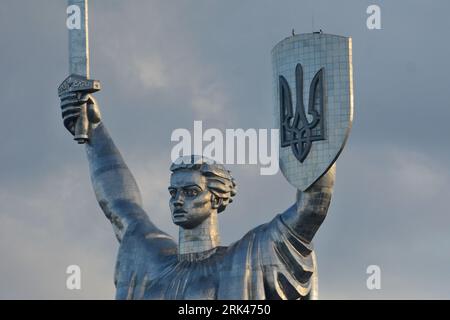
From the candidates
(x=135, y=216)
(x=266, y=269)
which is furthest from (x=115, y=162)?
(x=266, y=269)

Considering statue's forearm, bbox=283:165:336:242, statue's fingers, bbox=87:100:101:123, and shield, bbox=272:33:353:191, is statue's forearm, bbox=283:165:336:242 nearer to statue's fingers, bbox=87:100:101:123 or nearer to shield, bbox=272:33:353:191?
shield, bbox=272:33:353:191

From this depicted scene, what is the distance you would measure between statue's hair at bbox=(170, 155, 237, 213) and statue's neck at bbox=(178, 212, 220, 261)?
406mm

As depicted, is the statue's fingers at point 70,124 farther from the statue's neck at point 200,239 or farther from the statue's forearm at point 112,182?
the statue's neck at point 200,239

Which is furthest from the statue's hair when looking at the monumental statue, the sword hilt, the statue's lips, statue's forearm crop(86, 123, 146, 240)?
the sword hilt

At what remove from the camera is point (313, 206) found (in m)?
50.2

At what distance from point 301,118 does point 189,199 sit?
10.4 feet

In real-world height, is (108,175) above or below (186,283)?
above

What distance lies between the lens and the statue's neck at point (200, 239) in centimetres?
5219

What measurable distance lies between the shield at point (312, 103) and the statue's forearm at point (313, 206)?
222mm

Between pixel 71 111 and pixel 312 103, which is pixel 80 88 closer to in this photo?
pixel 71 111

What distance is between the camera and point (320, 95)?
164ft

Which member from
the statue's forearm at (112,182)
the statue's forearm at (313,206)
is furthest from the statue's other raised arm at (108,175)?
the statue's forearm at (313,206)

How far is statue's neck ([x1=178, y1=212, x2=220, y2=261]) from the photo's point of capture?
52188mm

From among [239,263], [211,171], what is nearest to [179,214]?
[211,171]
